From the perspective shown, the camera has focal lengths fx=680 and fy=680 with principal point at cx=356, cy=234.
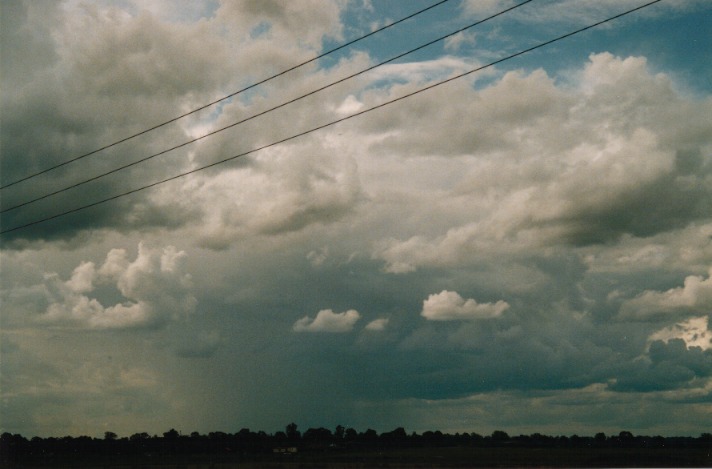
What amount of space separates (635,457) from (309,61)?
86977 mm

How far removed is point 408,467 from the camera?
137m

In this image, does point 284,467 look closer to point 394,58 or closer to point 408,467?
point 408,467

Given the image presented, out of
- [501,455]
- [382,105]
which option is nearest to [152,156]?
[382,105]

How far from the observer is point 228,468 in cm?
19338

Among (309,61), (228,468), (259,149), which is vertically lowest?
(228,468)

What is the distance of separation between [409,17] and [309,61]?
549 centimetres

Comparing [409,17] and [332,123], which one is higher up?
[409,17]

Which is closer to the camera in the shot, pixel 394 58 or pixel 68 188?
pixel 394 58

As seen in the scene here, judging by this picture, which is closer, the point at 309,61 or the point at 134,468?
the point at 309,61

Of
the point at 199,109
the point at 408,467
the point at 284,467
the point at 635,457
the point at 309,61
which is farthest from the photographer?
the point at 284,467

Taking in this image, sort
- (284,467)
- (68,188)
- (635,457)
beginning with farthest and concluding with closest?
(284,467), (635,457), (68,188)

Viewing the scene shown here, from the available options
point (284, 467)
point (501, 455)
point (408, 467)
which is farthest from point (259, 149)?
point (284, 467)

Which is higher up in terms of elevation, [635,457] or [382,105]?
[382,105]

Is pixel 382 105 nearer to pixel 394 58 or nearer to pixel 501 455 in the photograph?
pixel 394 58
